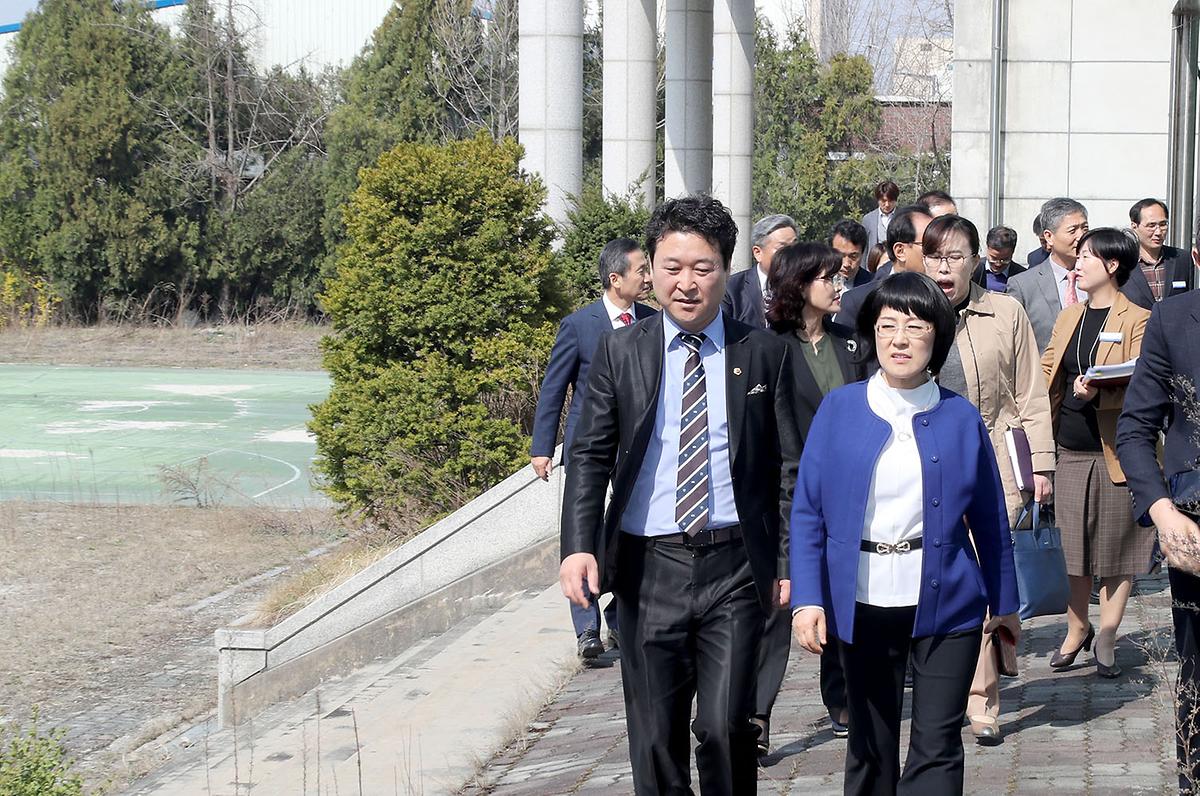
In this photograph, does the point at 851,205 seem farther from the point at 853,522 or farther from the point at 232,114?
the point at 853,522

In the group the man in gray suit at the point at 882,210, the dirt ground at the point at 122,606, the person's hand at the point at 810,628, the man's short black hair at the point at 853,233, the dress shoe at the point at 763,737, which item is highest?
the man in gray suit at the point at 882,210

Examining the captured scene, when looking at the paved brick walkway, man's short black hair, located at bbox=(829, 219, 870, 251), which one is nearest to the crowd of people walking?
the paved brick walkway

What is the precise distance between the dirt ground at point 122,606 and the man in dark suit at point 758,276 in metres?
4.06

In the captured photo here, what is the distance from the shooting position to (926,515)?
13.9ft

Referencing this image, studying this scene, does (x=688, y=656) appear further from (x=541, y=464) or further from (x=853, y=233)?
(x=853, y=233)

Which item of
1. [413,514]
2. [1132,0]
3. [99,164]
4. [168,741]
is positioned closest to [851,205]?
[99,164]

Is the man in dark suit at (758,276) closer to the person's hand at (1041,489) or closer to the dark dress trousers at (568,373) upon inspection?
the dark dress trousers at (568,373)

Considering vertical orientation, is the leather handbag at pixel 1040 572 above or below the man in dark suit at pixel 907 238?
below

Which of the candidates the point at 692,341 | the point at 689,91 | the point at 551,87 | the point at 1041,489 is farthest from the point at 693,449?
the point at 689,91

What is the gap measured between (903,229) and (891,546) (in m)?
3.03

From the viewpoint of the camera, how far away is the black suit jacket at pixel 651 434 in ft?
14.6

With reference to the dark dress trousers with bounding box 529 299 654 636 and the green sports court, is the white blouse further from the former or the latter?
the green sports court

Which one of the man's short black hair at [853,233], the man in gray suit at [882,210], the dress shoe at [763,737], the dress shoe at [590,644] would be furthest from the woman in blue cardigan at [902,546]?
the man in gray suit at [882,210]

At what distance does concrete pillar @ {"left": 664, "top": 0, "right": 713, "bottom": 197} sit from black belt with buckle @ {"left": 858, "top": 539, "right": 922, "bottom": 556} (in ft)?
73.8
